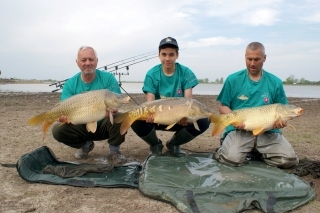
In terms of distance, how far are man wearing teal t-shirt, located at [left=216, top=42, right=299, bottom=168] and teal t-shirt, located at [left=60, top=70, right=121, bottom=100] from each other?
4.62ft

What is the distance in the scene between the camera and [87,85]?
436 cm

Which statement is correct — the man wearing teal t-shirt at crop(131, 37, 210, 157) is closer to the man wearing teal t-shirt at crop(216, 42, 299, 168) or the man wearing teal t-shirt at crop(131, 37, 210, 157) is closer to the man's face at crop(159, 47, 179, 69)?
the man's face at crop(159, 47, 179, 69)

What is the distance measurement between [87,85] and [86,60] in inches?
14.3

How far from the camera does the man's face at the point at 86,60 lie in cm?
413

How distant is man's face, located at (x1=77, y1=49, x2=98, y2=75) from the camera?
413cm

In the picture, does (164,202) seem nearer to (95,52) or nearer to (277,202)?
(277,202)

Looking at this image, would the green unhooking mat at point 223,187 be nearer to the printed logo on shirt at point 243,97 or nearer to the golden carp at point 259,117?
the golden carp at point 259,117

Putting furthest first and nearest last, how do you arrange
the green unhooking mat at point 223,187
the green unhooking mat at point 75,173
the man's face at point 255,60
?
the man's face at point 255,60 < the green unhooking mat at point 75,173 < the green unhooking mat at point 223,187

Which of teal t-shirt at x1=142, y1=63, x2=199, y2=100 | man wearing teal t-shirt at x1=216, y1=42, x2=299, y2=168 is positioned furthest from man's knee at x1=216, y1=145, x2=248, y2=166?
teal t-shirt at x1=142, y1=63, x2=199, y2=100

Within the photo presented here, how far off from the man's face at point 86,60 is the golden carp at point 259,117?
1.60 meters

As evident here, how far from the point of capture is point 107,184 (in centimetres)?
329

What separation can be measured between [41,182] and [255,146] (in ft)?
8.19

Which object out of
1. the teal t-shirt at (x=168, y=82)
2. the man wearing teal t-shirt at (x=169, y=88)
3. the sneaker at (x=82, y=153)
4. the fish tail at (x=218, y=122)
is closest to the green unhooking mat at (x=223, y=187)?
the fish tail at (x=218, y=122)

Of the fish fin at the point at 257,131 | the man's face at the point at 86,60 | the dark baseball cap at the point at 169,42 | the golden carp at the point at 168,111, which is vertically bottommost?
the fish fin at the point at 257,131
